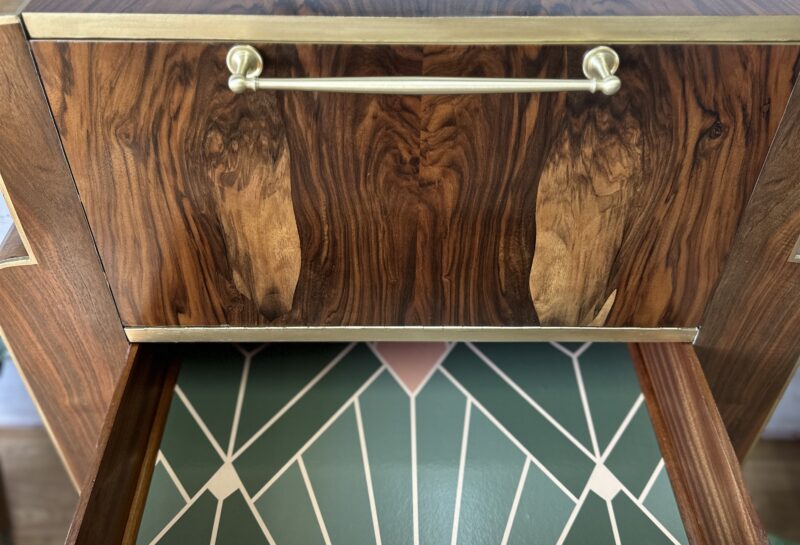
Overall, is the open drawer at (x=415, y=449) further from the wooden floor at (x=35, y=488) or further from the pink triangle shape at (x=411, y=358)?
the wooden floor at (x=35, y=488)

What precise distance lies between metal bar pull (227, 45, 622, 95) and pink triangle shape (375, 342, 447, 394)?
33 centimetres

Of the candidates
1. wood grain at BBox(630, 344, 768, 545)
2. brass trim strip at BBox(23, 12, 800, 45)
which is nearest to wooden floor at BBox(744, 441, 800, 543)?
wood grain at BBox(630, 344, 768, 545)

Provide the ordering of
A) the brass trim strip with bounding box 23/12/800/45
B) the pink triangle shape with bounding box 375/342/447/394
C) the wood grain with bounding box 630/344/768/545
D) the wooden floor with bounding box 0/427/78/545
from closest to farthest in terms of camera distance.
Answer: the brass trim strip with bounding box 23/12/800/45, the wood grain with bounding box 630/344/768/545, the pink triangle shape with bounding box 375/342/447/394, the wooden floor with bounding box 0/427/78/545

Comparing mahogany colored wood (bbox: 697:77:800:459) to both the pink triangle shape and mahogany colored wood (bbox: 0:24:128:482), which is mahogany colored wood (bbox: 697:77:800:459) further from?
mahogany colored wood (bbox: 0:24:128:482)

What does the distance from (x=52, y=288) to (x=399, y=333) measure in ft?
0.95

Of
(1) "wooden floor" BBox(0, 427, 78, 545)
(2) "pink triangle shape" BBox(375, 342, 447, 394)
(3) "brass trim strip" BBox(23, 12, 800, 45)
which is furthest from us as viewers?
(1) "wooden floor" BBox(0, 427, 78, 545)

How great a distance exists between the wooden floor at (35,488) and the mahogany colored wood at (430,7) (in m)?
0.75

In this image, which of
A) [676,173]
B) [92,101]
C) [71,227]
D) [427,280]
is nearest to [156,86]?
[92,101]

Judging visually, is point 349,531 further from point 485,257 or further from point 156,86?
point 156,86

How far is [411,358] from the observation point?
689 mm

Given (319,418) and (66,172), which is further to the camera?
(319,418)

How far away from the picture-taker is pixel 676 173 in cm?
48

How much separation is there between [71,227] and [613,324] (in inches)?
17.8

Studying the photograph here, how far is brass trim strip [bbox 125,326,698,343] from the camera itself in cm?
58
